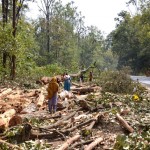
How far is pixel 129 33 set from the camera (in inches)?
2333

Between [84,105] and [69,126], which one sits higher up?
[84,105]

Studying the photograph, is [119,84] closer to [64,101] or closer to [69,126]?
[64,101]

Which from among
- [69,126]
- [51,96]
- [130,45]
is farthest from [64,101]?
[130,45]

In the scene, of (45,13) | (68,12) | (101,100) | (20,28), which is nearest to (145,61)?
(45,13)

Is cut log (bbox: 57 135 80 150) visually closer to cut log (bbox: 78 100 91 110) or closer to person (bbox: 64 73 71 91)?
cut log (bbox: 78 100 91 110)

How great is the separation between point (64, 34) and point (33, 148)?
151 ft

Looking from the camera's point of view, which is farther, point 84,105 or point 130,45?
point 130,45

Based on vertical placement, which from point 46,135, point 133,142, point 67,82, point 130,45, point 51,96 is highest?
point 130,45

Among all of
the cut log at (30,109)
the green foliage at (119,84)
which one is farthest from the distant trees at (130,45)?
the cut log at (30,109)

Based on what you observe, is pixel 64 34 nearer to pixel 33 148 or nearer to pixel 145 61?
pixel 145 61

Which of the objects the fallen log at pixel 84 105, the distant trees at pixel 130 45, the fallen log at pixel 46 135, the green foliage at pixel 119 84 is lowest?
the fallen log at pixel 46 135

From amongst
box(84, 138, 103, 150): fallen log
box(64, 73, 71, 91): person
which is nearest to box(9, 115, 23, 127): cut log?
box(84, 138, 103, 150): fallen log

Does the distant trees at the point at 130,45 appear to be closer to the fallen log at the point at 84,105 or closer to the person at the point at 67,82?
the person at the point at 67,82

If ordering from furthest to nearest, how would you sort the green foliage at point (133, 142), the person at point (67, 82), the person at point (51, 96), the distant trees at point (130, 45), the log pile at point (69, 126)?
the distant trees at point (130, 45), the person at point (67, 82), the person at point (51, 96), the log pile at point (69, 126), the green foliage at point (133, 142)
